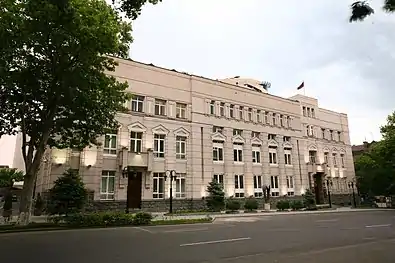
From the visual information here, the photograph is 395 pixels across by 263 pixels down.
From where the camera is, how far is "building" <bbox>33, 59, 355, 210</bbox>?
1093 inches

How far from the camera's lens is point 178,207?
30.3m

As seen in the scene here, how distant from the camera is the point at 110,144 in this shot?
1116 inches

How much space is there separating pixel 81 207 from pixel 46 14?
611 inches

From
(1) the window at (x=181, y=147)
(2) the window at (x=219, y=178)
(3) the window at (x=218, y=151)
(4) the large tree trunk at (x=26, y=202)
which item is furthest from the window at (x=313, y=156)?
(4) the large tree trunk at (x=26, y=202)

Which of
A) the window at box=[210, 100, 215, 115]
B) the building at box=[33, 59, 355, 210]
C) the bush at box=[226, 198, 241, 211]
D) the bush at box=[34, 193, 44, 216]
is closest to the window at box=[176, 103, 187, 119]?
the building at box=[33, 59, 355, 210]

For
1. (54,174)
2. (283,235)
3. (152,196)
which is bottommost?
(283,235)

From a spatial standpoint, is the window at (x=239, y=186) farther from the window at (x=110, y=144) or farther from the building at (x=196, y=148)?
the window at (x=110, y=144)

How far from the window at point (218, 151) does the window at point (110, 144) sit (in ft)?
36.1

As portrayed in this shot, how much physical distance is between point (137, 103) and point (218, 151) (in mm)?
10334

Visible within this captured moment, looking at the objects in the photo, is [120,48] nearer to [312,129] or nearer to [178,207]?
[178,207]

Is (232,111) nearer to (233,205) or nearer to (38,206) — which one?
(233,205)

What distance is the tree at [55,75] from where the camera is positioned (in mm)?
15320

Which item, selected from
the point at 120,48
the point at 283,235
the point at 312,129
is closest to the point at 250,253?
the point at 283,235

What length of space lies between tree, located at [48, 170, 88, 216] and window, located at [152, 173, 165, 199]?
706 cm
